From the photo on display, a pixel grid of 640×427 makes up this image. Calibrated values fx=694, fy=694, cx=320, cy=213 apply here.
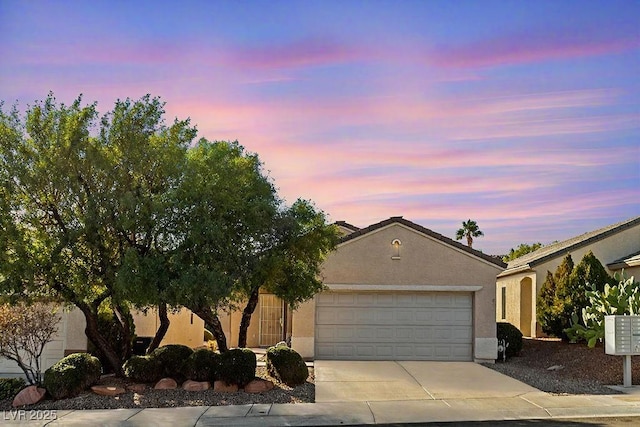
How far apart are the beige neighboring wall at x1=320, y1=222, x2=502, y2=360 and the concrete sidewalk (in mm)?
6452

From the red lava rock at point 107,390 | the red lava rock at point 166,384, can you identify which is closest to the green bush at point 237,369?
the red lava rock at point 166,384

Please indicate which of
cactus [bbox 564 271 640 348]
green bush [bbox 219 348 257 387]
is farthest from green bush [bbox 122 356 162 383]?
cactus [bbox 564 271 640 348]

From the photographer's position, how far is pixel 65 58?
15852 mm

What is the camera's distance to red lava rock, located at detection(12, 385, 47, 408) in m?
14.5

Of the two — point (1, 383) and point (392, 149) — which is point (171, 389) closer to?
point (1, 383)

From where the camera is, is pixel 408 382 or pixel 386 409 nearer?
pixel 386 409

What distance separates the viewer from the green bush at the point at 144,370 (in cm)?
1566

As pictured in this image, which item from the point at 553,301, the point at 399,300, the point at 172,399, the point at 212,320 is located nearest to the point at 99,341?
the point at 212,320

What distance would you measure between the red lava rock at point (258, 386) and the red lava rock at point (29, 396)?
429 cm

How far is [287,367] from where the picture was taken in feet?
52.0

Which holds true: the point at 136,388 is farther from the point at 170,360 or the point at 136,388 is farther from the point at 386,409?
the point at 386,409

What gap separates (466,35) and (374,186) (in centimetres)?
564

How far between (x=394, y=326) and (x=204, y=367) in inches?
274

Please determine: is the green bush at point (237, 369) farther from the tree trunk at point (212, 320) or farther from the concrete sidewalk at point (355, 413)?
the concrete sidewalk at point (355, 413)
